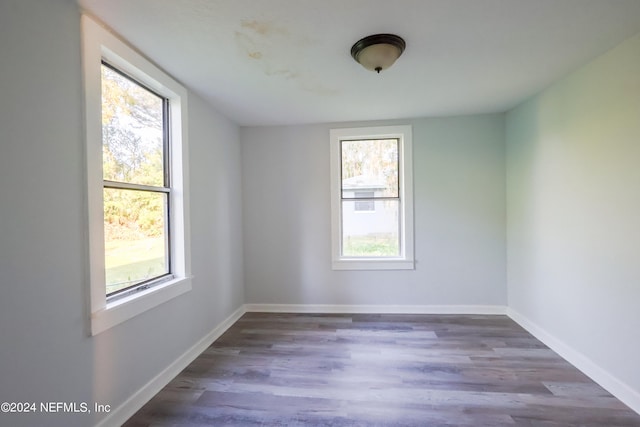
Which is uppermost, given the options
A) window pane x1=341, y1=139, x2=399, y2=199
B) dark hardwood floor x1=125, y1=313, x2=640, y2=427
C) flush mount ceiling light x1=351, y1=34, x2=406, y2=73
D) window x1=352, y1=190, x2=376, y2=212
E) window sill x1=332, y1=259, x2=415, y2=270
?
flush mount ceiling light x1=351, y1=34, x2=406, y2=73

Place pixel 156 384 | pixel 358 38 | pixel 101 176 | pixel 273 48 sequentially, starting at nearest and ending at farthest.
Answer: pixel 101 176
pixel 358 38
pixel 273 48
pixel 156 384

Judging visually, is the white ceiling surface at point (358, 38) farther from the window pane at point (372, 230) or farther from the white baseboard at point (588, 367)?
the white baseboard at point (588, 367)

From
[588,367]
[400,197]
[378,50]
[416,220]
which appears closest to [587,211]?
[588,367]

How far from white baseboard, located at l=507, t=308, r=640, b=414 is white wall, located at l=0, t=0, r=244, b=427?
129 inches

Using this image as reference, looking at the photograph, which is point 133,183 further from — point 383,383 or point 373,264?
point 373,264

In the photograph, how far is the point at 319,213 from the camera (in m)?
3.72

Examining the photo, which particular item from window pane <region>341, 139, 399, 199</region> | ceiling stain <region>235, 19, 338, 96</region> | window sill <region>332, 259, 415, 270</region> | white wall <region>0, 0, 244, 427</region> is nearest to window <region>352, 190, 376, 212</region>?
window pane <region>341, 139, 399, 199</region>

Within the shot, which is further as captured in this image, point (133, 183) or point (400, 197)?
point (400, 197)

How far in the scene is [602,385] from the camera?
2111 millimetres

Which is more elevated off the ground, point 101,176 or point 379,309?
point 101,176

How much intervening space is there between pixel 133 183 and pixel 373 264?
2696 millimetres

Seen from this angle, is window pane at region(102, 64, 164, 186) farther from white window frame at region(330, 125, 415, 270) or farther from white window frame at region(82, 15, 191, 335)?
white window frame at region(330, 125, 415, 270)

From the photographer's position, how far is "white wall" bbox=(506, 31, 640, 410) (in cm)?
192

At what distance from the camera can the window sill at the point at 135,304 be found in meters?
1.65
